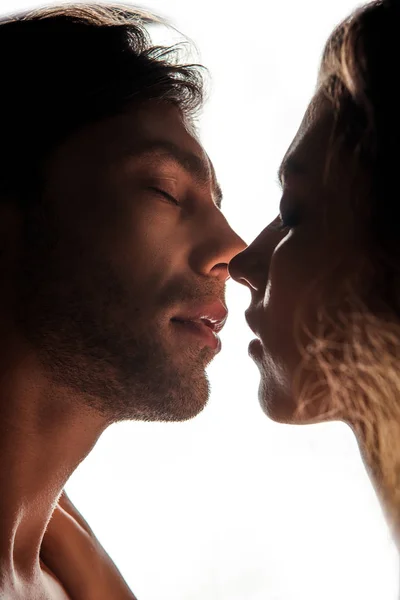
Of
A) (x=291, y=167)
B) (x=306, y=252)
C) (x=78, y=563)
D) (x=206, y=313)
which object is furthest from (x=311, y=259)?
(x=78, y=563)

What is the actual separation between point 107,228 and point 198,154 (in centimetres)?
22

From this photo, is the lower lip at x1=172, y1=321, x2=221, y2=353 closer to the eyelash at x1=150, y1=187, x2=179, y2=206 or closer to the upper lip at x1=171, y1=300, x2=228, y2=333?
the upper lip at x1=171, y1=300, x2=228, y2=333

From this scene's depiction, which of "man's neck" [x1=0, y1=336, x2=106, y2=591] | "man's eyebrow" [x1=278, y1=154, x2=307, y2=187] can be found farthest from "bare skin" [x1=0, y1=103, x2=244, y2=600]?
"man's eyebrow" [x1=278, y1=154, x2=307, y2=187]

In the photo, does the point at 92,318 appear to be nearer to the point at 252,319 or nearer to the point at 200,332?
the point at 200,332

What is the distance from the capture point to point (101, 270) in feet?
4.10

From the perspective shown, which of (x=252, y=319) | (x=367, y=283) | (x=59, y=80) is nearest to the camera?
(x=367, y=283)

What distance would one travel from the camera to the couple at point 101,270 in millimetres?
1075

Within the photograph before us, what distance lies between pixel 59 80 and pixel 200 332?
18.9 inches

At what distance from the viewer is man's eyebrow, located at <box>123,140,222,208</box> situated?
50.7 inches

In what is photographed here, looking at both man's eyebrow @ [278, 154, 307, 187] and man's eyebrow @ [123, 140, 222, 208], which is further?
man's eyebrow @ [123, 140, 222, 208]

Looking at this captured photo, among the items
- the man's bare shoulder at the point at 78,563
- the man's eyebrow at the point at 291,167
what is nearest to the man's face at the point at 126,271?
the man's bare shoulder at the point at 78,563

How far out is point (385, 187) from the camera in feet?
2.82

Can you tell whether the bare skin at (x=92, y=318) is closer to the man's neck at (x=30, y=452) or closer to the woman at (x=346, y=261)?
the man's neck at (x=30, y=452)

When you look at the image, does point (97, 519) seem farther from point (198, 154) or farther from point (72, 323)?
point (198, 154)
